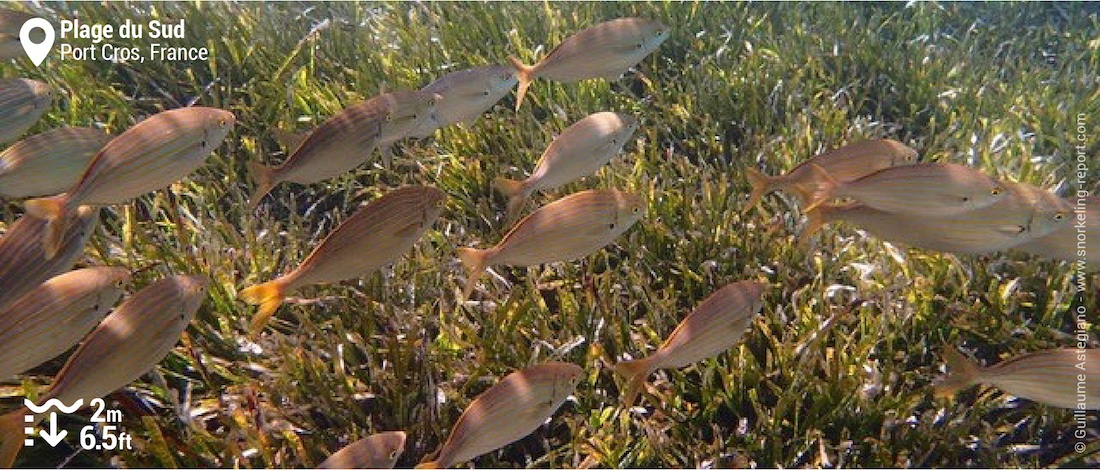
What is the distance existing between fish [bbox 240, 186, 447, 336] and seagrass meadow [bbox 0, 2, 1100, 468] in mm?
592

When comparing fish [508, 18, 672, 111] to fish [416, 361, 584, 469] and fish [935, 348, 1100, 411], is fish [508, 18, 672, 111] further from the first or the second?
fish [935, 348, 1100, 411]

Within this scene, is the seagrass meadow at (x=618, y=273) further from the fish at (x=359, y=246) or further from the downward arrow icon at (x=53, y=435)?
the fish at (x=359, y=246)

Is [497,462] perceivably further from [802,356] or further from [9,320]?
[9,320]

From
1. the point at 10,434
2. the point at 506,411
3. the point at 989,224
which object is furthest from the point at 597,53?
the point at 10,434

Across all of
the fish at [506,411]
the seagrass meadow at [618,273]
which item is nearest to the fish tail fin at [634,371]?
the fish at [506,411]

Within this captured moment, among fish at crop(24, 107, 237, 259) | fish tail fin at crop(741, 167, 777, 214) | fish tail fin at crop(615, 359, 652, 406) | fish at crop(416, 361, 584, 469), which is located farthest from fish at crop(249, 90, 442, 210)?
fish tail fin at crop(741, 167, 777, 214)

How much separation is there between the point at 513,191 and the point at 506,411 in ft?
3.80

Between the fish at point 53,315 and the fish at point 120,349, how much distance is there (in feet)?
0.42

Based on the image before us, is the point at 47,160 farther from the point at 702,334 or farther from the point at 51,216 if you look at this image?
the point at 702,334

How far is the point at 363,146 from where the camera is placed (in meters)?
3.05

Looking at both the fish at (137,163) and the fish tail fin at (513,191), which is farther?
the fish tail fin at (513,191)

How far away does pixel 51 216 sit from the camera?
2557mm

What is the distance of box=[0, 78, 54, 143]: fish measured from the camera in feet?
10.6

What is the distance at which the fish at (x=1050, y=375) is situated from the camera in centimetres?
246
